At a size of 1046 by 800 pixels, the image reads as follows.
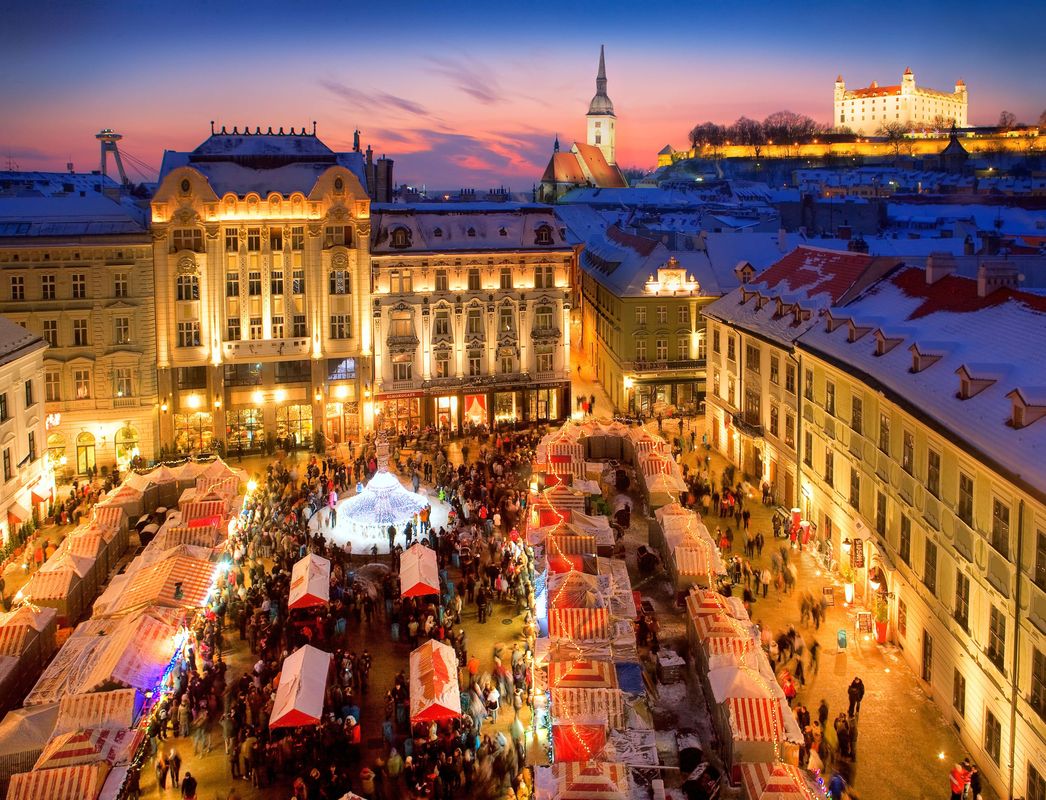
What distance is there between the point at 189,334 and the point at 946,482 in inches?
1723

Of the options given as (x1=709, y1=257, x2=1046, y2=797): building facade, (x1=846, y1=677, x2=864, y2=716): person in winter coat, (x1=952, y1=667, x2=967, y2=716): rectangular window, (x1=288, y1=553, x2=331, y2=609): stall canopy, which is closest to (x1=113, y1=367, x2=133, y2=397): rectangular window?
(x1=288, y1=553, x2=331, y2=609): stall canopy

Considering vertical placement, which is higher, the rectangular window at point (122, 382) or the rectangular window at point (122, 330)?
the rectangular window at point (122, 330)

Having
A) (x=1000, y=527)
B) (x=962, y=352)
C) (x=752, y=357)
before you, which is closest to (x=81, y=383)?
(x=752, y=357)

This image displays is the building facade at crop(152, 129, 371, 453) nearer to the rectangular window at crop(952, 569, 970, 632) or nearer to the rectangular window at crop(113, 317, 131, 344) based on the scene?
the rectangular window at crop(113, 317, 131, 344)

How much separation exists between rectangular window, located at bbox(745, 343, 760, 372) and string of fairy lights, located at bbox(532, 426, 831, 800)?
15421 mm

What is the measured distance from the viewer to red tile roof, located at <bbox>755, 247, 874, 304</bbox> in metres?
45.2

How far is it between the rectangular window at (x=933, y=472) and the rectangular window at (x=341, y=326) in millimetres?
38647

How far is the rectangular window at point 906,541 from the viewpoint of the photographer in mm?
30312

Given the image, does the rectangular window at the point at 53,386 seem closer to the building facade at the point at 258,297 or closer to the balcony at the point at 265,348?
the building facade at the point at 258,297

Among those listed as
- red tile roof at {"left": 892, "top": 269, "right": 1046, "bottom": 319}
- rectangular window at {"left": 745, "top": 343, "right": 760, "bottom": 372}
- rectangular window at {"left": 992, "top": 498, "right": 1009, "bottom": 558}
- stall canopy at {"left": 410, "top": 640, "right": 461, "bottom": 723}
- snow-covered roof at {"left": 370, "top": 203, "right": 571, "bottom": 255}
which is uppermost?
snow-covered roof at {"left": 370, "top": 203, "right": 571, "bottom": 255}

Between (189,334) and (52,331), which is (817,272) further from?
(52,331)

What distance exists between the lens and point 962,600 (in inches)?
1023

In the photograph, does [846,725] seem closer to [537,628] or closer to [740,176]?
[537,628]

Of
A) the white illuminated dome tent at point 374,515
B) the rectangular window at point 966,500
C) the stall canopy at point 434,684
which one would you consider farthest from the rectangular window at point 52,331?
the rectangular window at point 966,500
